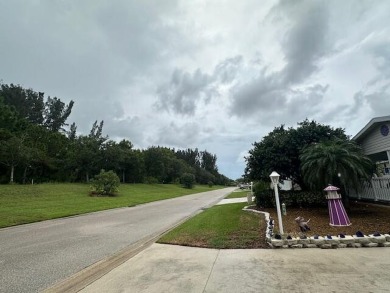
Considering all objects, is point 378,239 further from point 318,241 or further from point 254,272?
point 254,272

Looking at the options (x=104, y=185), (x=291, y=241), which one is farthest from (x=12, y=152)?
(x=291, y=241)

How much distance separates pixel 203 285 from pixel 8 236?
9.52 m

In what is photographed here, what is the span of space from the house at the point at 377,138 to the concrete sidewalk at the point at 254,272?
7868mm

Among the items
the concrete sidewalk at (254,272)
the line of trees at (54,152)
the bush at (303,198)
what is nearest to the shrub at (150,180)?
the line of trees at (54,152)

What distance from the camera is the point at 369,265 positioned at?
16.2 feet

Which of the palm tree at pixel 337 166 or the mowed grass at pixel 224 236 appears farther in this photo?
the palm tree at pixel 337 166

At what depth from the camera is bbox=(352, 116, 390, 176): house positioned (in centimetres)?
1180

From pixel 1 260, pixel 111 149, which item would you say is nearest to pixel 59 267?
pixel 1 260

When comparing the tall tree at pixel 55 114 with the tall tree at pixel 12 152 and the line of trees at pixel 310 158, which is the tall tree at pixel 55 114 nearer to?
the tall tree at pixel 12 152

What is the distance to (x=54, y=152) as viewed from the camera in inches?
1698

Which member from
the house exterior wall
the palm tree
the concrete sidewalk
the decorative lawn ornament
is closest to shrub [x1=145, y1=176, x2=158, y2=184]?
the house exterior wall

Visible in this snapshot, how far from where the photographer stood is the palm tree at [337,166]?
1026 cm

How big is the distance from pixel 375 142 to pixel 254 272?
11.4 metres

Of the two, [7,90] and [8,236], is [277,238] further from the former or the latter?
[7,90]
